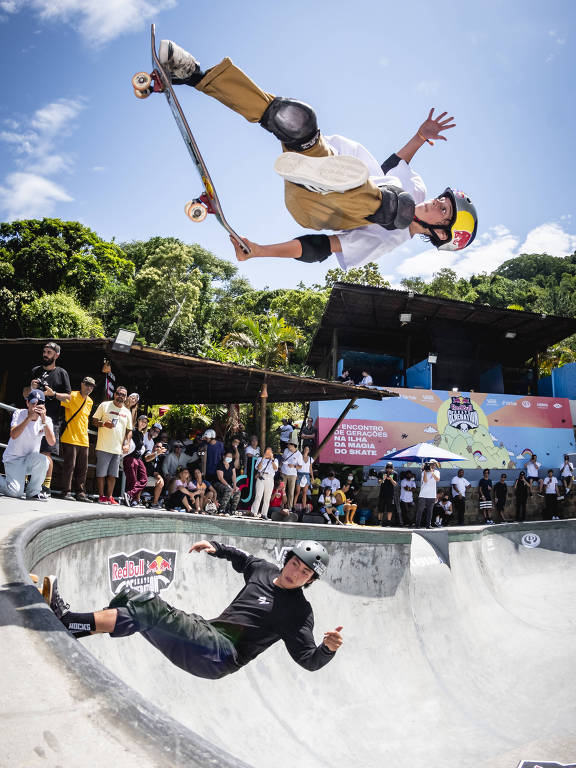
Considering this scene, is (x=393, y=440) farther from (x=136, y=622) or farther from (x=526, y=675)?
(x=136, y=622)

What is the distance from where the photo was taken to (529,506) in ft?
56.9

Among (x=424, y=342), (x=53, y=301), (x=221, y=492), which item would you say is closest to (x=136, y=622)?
(x=221, y=492)

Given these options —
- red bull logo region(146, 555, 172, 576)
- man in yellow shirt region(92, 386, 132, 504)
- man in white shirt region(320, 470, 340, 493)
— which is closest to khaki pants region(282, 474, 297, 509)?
man in white shirt region(320, 470, 340, 493)

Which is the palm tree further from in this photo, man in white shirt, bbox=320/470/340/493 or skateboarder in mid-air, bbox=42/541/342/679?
skateboarder in mid-air, bbox=42/541/342/679

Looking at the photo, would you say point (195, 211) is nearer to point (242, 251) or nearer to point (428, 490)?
point (242, 251)

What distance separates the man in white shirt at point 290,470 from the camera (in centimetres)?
1203

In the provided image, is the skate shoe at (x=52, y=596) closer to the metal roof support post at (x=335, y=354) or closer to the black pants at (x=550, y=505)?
the black pants at (x=550, y=505)

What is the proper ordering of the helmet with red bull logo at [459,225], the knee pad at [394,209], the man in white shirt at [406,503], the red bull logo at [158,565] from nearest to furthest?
the knee pad at [394,209] < the helmet with red bull logo at [459,225] < the red bull logo at [158,565] < the man in white shirt at [406,503]

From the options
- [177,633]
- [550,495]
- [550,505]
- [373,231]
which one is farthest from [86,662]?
[550,505]

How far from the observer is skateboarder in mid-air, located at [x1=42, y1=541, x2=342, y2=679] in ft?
11.0

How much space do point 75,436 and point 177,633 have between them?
419cm

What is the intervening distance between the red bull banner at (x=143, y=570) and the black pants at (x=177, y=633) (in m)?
1.10

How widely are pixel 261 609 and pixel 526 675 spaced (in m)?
4.74

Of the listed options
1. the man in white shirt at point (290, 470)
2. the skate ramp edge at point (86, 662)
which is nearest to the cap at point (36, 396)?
the skate ramp edge at point (86, 662)
